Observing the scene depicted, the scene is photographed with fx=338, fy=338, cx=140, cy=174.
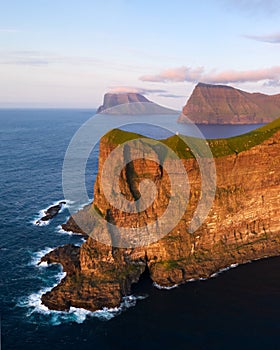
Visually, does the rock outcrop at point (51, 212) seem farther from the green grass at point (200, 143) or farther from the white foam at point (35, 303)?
the green grass at point (200, 143)

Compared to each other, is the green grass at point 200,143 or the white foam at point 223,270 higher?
the green grass at point 200,143

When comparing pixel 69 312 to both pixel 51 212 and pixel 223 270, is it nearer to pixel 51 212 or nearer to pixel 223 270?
→ pixel 223 270

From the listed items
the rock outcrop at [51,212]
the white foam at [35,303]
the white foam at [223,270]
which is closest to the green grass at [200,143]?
the white foam at [223,270]

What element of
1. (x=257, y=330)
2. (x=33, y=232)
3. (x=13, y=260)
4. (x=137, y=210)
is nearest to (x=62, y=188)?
(x=33, y=232)

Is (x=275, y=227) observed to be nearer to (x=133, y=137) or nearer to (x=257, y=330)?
(x=257, y=330)

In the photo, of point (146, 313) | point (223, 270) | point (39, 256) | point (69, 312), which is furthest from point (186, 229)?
Result: point (39, 256)
